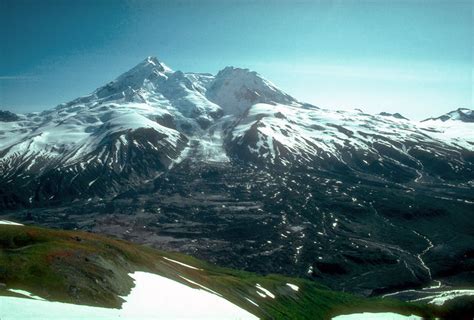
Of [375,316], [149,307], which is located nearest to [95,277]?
[149,307]

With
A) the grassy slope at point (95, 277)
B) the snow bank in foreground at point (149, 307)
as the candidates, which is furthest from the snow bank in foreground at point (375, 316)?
the snow bank in foreground at point (149, 307)

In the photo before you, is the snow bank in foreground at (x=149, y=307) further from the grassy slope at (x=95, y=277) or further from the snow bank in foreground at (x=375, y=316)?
the snow bank in foreground at (x=375, y=316)

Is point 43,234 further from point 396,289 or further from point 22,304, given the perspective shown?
point 396,289

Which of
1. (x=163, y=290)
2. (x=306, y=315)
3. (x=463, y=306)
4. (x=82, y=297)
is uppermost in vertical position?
(x=82, y=297)

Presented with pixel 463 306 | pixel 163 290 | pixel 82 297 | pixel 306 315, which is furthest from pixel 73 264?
pixel 463 306

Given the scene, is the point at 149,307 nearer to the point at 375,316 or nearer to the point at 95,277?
the point at 95,277
